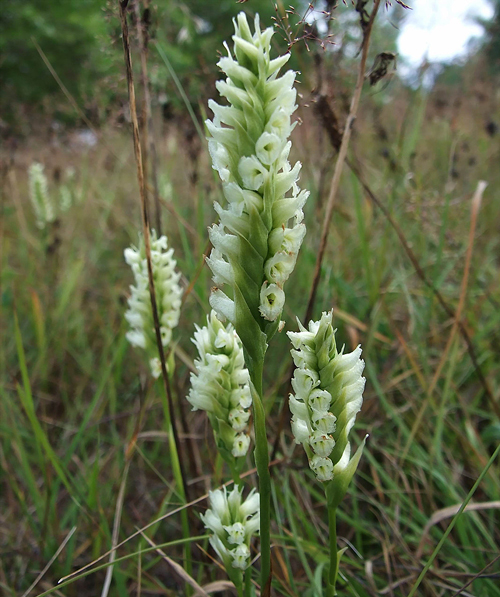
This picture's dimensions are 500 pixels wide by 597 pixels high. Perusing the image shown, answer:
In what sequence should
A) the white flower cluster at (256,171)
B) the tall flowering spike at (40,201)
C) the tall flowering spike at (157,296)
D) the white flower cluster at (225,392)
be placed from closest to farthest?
the white flower cluster at (256,171), the white flower cluster at (225,392), the tall flowering spike at (157,296), the tall flowering spike at (40,201)

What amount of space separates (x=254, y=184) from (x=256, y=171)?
0.02 m

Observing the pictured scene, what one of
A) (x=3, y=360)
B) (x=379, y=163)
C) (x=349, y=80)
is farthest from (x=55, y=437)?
(x=379, y=163)

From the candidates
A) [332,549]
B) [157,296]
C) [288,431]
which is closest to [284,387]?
[288,431]

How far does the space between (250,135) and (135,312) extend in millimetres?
858

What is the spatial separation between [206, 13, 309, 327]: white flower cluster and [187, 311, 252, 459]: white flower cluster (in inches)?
10.4

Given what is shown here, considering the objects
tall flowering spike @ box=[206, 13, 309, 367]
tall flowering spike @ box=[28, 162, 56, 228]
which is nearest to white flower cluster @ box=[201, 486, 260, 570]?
tall flowering spike @ box=[206, 13, 309, 367]

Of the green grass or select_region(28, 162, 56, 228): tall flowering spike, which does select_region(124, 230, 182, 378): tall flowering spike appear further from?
select_region(28, 162, 56, 228): tall flowering spike

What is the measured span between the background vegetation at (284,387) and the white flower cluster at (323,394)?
0.46 metres

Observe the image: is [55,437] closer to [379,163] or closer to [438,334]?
[438,334]

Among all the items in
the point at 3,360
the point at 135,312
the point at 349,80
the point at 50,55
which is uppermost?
the point at 50,55

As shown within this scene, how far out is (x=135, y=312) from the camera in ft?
4.76

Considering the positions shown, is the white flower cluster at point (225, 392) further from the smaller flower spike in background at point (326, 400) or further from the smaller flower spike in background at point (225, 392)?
the smaller flower spike in background at point (326, 400)

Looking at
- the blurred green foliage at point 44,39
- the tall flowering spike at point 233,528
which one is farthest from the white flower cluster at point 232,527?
the blurred green foliage at point 44,39

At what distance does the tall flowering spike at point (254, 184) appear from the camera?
708 mm
